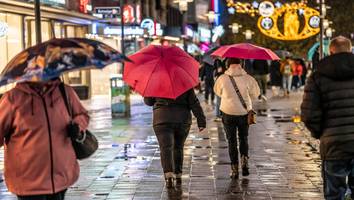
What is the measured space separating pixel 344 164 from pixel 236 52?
4035mm

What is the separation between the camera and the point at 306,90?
6.55 meters

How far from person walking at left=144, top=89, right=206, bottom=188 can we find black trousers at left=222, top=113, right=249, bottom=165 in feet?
2.02

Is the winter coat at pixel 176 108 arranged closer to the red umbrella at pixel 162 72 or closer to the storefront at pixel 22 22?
the red umbrella at pixel 162 72

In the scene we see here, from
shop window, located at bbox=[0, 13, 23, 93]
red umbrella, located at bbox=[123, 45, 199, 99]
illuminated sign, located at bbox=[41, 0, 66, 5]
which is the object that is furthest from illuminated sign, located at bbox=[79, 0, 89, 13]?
red umbrella, located at bbox=[123, 45, 199, 99]

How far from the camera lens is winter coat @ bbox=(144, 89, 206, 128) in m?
9.27

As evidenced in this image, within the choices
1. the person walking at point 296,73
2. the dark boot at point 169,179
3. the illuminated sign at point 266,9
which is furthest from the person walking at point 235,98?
the illuminated sign at point 266,9

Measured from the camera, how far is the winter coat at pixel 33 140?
534 centimetres

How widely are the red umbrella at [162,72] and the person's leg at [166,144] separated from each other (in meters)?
0.46

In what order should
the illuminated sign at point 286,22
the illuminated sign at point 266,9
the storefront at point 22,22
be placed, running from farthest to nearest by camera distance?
the illuminated sign at point 286,22 → the illuminated sign at point 266,9 → the storefront at point 22,22

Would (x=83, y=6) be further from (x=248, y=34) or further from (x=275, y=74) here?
(x=248, y=34)

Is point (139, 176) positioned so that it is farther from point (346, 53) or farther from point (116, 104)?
point (116, 104)

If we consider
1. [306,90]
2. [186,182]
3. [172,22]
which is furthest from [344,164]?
[172,22]

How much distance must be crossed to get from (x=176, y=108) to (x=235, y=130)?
3.70 feet

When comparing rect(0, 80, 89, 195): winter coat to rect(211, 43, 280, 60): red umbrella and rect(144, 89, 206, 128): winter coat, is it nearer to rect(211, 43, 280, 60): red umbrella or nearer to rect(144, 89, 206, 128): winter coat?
rect(144, 89, 206, 128): winter coat
